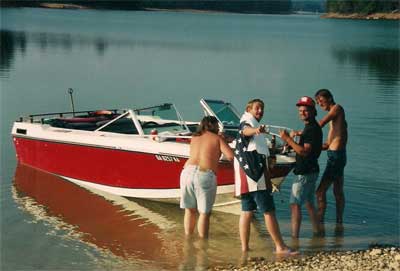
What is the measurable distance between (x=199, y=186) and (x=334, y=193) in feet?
8.17

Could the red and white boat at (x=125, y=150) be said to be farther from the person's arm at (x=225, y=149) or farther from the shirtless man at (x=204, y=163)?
the person's arm at (x=225, y=149)

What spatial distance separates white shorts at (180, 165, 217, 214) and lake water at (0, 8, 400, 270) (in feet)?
2.43

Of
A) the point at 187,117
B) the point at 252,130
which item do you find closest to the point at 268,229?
the point at 252,130

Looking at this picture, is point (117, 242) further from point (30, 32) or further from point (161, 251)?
point (30, 32)

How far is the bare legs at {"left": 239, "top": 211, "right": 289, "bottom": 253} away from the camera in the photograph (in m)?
9.02

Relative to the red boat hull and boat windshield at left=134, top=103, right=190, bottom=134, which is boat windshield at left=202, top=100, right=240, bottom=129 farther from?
the red boat hull

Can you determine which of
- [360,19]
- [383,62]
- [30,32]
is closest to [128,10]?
[360,19]

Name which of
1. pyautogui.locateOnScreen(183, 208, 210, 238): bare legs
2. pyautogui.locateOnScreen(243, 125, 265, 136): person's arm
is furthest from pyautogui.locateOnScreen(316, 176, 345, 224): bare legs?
pyautogui.locateOnScreen(243, 125, 265, 136): person's arm

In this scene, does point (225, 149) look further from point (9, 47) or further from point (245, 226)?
point (9, 47)

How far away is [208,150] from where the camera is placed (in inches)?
359

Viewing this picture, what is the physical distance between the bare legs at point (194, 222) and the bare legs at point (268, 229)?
57 centimetres

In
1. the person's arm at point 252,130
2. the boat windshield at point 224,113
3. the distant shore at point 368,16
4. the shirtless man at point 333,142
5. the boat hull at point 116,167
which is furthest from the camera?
the distant shore at point 368,16

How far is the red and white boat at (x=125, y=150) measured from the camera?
11375mm

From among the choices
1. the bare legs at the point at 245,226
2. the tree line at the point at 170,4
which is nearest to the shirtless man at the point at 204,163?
the bare legs at the point at 245,226
